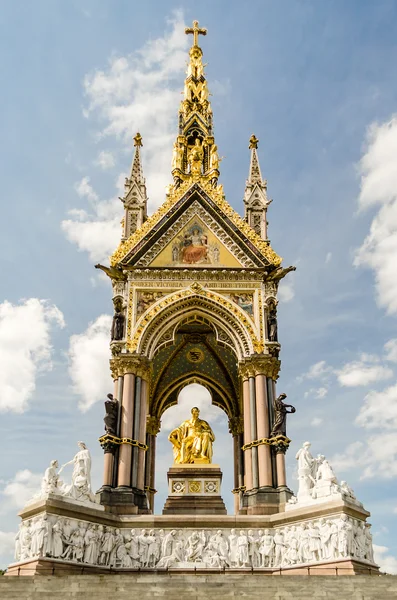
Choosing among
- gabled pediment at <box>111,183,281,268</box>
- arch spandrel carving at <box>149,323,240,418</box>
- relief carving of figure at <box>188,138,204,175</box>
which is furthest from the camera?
arch spandrel carving at <box>149,323,240,418</box>

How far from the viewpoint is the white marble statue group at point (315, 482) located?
20.6 meters

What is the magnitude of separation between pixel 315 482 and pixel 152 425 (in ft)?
33.2

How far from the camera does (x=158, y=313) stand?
25531 millimetres

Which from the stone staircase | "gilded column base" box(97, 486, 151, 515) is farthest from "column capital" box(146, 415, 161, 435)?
the stone staircase

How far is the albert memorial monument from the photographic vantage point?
20172mm

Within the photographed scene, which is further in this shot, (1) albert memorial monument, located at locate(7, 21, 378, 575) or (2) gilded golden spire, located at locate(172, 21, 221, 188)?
(2) gilded golden spire, located at locate(172, 21, 221, 188)

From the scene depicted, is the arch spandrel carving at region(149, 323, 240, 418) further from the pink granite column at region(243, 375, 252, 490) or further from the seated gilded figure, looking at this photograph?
the pink granite column at region(243, 375, 252, 490)

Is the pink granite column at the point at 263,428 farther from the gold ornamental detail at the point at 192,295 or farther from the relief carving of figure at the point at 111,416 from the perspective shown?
the relief carving of figure at the point at 111,416

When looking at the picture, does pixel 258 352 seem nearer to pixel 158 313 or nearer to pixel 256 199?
pixel 158 313

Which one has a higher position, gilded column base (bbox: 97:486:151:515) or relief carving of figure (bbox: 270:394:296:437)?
relief carving of figure (bbox: 270:394:296:437)

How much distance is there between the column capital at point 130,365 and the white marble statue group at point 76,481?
3.41 metres

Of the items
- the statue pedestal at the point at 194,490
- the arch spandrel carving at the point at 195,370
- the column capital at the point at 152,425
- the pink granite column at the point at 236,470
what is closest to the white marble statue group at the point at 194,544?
the statue pedestal at the point at 194,490

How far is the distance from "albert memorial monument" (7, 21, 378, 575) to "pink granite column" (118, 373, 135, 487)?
0.12 feet

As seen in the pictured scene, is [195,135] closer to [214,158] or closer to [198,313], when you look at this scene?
[214,158]
